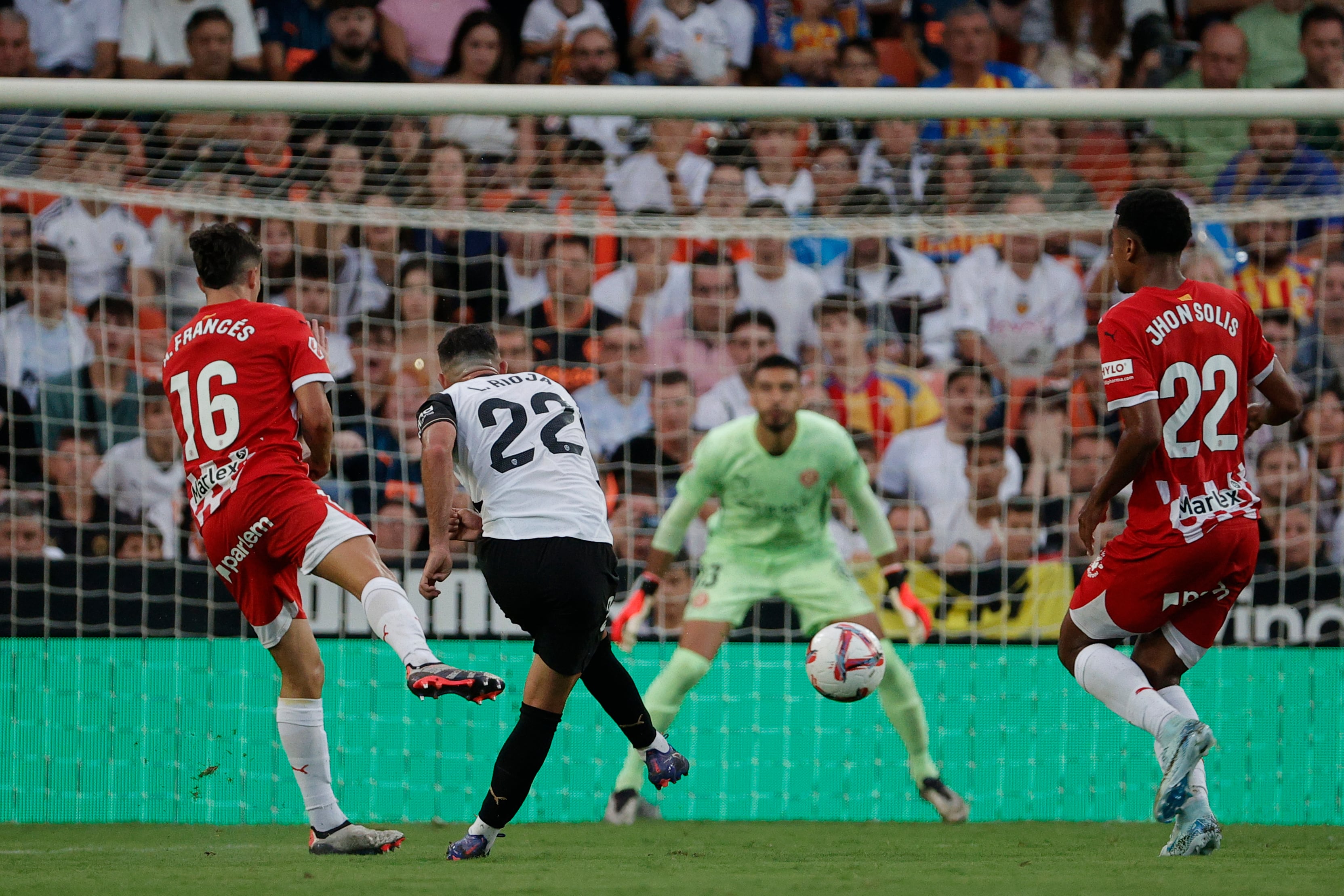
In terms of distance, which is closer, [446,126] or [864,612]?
[864,612]

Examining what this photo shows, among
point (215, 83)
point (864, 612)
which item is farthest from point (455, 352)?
point (864, 612)

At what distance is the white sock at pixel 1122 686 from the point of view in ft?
15.9

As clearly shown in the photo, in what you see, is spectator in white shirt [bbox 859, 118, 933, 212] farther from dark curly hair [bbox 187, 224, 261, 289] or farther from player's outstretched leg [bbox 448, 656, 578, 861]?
player's outstretched leg [bbox 448, 656, 578, 861]

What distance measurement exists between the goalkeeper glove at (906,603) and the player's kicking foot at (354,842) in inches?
124

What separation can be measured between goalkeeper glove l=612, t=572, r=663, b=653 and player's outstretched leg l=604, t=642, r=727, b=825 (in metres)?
0.24

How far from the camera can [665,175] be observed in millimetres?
10898

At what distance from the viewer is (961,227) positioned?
954 cm

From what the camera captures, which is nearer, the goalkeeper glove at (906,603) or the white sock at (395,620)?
the white sock at (395,620)

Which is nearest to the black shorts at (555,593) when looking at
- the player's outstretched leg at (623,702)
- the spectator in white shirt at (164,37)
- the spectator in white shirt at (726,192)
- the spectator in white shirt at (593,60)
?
the player's outstretched leg at (623,702)

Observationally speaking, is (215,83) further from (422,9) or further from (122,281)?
(422,9)

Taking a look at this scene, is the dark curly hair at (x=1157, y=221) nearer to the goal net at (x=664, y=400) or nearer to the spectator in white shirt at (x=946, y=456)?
the goal net at (x=664, y=400)

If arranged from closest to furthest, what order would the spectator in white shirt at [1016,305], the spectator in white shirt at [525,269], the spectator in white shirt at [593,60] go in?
the spectator in white shirt at [525,269] → the spectator in white shirt at [1016,305] → the spectator in white shirt at [593,60]

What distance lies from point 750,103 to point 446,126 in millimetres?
4126

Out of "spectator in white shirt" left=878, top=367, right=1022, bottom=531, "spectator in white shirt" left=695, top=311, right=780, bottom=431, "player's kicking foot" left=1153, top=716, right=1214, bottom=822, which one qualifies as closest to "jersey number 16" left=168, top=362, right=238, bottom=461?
"player's kicking foot" left=1153, top=716, right=1214, bottom=822
